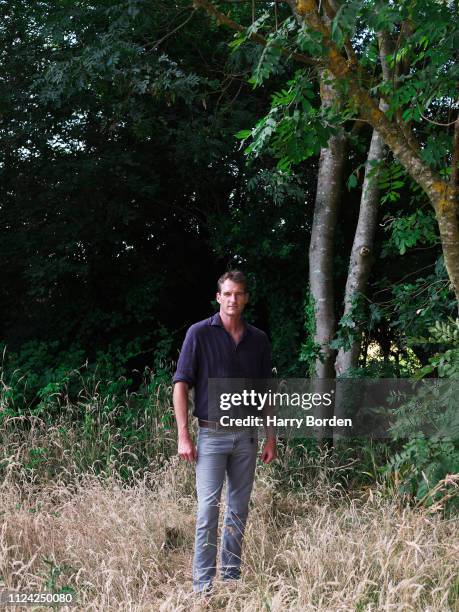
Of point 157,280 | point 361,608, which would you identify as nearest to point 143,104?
point 157,280

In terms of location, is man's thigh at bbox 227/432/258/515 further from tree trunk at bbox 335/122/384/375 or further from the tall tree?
tree trunk at bbox 335/122/384/375

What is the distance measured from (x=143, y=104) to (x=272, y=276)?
235 centimetres

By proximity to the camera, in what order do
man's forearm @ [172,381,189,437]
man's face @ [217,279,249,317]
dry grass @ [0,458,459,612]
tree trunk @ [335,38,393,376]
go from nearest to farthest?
dry grass @ [0,458,459,612] < man's forearm @ [172,381,189,437] < man's face @ [217,279,249,317] < tree trunk @ [335,38,393,376]

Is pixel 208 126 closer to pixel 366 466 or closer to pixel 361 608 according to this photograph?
pixel 366 466

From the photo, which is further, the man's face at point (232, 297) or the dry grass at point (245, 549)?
the man's face at point (232, 297)

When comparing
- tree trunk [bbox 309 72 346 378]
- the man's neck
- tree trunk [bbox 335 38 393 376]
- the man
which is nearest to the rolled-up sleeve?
the man

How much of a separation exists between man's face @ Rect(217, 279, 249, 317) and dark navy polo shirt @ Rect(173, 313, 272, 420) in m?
0.10

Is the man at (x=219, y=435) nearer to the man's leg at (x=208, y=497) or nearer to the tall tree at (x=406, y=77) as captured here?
the man's leg at (x=208, y=497)

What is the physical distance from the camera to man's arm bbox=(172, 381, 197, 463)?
383 cm

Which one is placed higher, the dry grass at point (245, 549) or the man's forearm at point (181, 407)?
the man's forearm at point (181, 407)

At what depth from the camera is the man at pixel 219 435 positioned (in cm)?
386

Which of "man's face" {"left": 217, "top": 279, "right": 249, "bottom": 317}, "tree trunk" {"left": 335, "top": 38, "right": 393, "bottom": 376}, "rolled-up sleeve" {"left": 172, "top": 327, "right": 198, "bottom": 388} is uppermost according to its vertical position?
"tree trunk" {"left": 335, "top": 38, "right": 393, "bottom": 376}

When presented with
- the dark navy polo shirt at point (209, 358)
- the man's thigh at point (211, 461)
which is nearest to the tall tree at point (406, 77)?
the dark navy polo shirt at point (209, 358)

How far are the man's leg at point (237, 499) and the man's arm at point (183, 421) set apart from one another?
0.80ft
